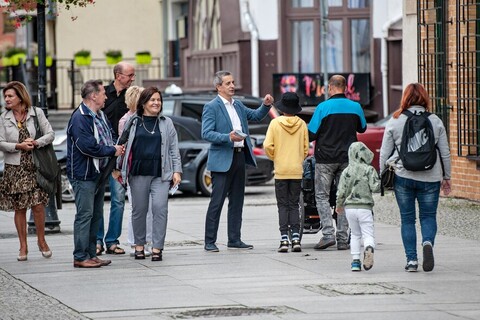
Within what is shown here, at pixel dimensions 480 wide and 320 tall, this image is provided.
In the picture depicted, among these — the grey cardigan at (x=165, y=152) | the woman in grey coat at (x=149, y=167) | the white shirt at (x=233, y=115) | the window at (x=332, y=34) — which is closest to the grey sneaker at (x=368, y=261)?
the woman in grey coat at (x=149, y=167)

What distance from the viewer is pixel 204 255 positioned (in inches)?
567

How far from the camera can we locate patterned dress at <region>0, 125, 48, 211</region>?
46.9 ft

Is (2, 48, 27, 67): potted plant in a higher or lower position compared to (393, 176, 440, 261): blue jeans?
higher

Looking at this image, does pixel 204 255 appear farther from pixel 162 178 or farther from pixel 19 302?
pixel 19 302

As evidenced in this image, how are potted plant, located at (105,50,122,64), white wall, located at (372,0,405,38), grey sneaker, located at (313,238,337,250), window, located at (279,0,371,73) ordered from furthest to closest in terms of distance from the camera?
potted plant, located at (105,50,122,64) → window, located at (279,0,371,73) → white wall, located at (372,0,405,38) → grey sneaker, located at (313,238,337,250)

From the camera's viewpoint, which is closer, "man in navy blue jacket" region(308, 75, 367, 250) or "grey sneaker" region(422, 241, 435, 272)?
"grey sneaker" region(422, 241, 435, 272)

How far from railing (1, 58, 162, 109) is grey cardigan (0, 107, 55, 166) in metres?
23.1

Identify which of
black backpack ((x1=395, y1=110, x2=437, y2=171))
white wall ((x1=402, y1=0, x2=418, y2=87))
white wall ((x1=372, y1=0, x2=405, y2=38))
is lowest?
black backpack ((x1=395, y1=110, x2=437, y2=171))

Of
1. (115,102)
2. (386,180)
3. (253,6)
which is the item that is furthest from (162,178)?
(253,6)

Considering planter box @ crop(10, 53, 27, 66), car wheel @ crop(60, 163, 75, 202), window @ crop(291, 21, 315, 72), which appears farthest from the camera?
planter box @ crop(10, 53, 27, 66)

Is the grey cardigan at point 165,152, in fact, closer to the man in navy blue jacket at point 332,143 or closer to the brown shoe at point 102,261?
the brown shoe at point 102,261

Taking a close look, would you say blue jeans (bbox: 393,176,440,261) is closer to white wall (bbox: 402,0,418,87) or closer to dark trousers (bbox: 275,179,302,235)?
dark trousers (bbox: 275,179,302,235)

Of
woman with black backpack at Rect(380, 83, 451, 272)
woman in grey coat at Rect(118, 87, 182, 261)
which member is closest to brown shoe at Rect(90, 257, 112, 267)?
woman in grey coat at Rect(118, 87, 182, 261)

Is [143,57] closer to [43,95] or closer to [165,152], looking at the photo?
[43,95]
